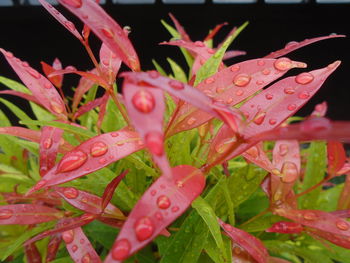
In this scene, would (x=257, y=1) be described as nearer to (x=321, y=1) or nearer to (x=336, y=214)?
(x=321, y=1)

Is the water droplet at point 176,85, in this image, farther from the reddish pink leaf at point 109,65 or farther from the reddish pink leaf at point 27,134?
the reddish pink leaf at point 27,134

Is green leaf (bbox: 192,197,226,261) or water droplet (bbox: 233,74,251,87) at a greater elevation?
water droplet (bbox: 233,74,251,87)

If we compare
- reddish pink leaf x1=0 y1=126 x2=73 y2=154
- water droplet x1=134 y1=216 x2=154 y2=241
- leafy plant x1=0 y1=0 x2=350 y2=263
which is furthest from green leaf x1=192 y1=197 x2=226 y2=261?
reddish pink leaf x1=0 y1=126 x2=73 y2=154

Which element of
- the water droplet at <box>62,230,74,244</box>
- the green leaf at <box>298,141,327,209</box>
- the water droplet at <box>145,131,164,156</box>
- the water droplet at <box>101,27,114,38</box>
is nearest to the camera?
the water droplet at <box>145,131,164,156</box>

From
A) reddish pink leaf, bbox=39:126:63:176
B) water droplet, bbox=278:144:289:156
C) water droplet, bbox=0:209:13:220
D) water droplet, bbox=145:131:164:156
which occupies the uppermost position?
reddish pink leaf, bbox=39:126:63:176

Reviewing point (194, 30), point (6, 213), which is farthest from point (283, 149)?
point (194, 30)

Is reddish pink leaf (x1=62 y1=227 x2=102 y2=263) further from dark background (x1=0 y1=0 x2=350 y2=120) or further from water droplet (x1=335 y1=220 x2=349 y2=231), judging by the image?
dark background (x1=0 y1=0 x2=350 y2=120)

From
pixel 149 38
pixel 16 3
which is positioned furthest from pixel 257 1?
pixel 16 3
